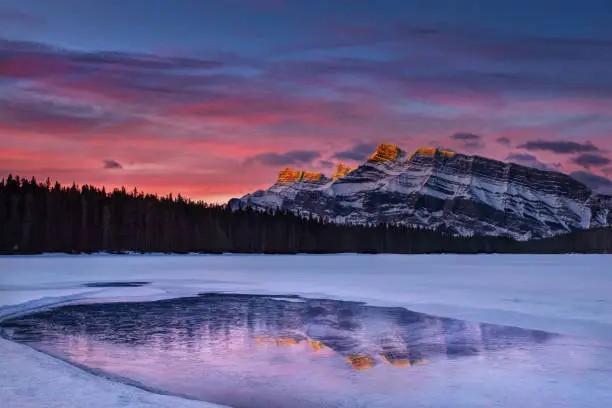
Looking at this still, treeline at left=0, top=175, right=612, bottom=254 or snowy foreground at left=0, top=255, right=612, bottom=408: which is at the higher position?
treeline at left=0, top=175, right=612, bottom=254

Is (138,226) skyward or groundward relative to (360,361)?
skyward

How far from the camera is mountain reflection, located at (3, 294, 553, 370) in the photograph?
16688mm

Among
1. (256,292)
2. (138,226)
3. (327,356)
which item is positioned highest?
(138,226)

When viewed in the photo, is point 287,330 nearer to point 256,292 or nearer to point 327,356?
point 327,356

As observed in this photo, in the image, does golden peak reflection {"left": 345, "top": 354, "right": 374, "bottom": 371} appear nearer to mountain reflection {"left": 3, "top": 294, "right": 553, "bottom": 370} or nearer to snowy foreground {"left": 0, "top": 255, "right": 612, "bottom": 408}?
mountain reflection {"left": 3, "top": 294, "right": 553, "bottom": 370}

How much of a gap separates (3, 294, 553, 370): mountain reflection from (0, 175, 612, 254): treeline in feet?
313

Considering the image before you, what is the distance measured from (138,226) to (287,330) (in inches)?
4635

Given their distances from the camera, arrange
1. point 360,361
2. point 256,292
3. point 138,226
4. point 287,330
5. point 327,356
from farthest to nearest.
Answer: point 138,226 < point 256,292 < point 287,330 < point 327,356 < point 360,361

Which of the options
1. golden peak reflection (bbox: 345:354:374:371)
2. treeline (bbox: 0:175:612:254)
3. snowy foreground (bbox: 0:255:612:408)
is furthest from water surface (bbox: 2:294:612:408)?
treeline (bbox: 0:175:612:254)

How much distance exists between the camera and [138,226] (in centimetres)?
13362

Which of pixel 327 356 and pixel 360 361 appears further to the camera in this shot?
pixel 327 356

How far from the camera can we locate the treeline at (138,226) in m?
117

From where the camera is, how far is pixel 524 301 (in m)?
29.3

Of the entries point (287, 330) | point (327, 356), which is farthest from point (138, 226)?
point (327, 356)
